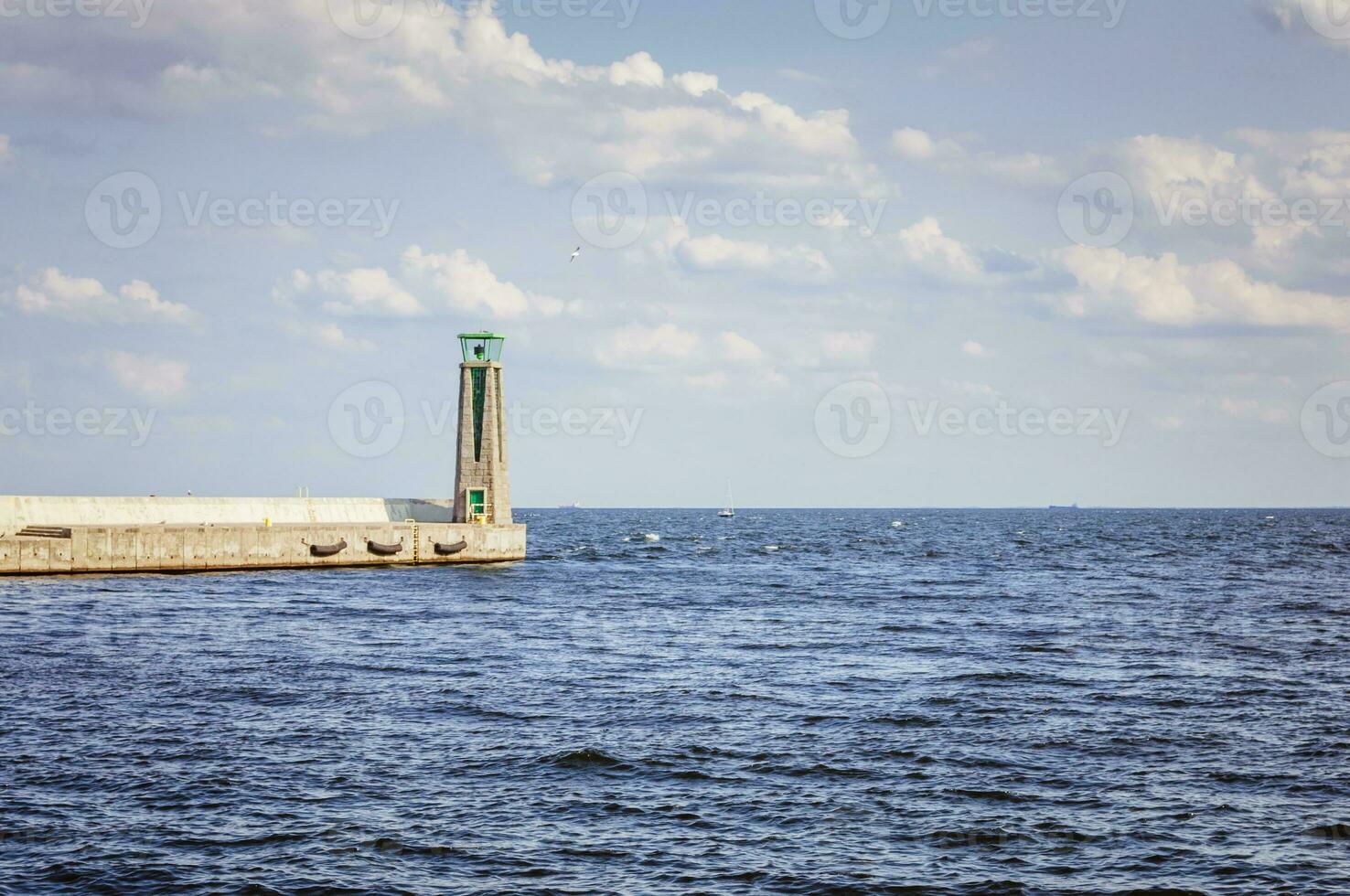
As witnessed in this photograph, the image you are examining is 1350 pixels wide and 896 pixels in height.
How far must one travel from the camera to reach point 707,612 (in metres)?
48.3

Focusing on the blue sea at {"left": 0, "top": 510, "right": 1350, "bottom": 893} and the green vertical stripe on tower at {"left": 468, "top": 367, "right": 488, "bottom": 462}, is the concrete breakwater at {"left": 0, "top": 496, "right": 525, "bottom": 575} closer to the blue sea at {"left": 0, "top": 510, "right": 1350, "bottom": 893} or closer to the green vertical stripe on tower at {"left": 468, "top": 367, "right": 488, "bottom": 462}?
the green vertical stripe on tower at {"left": 468, "top": 367, "right": 488, "bottom": 462}

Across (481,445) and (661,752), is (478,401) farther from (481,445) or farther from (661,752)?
(661,752)

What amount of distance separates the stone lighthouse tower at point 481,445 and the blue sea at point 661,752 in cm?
2497

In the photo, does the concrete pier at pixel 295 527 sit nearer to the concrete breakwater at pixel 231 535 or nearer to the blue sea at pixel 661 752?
the concrete breakwater at pixel 231 535

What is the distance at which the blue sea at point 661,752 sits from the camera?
15.8 metres

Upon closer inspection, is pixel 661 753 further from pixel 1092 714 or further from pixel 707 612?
pixel 707 612

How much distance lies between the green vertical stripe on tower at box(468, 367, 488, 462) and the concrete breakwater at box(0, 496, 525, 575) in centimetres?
480

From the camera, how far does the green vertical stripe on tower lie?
71312mm

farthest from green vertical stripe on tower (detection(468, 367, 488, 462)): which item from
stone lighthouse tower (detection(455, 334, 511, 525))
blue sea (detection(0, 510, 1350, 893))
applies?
blue sea (detection(0, 510, 1350, 893))

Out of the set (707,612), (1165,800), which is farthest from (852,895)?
(707,612)

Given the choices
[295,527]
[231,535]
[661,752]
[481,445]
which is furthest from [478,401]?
[661,752]

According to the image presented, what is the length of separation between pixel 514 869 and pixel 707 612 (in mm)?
32921

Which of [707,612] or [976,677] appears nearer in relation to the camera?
[976,677]

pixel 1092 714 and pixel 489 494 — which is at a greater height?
pixel 489 494
